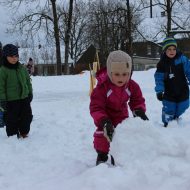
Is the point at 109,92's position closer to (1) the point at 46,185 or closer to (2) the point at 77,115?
(1) the point at 46,185

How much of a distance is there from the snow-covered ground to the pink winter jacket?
36 centimetres

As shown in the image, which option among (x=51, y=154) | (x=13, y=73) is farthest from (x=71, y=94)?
(x=51, y=154)

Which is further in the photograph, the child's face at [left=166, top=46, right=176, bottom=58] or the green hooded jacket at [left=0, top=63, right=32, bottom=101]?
the child's face at [left=166, top=46, right=176, bottom=58]

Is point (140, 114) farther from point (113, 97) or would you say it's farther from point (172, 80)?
point (172, 80)

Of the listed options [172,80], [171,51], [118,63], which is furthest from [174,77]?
[118,63]

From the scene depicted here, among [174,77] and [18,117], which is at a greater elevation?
[174,77]

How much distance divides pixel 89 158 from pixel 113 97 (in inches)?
43.7

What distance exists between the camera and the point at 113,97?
4543 mm

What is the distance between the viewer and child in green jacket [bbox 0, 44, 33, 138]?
671 cm

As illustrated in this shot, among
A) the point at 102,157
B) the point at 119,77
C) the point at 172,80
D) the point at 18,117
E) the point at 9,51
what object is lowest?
the point at 102,157

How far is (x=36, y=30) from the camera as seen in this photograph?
33344mm

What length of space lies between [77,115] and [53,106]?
2.11 m

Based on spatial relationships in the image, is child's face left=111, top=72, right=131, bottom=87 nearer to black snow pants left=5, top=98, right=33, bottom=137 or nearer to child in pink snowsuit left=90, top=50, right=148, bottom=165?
child in pink snowsuit left=90, top=50, right=148, bottom=165

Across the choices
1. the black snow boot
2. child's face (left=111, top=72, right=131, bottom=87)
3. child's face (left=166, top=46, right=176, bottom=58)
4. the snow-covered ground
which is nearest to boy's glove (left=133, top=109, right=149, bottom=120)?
the snow-covered ground
